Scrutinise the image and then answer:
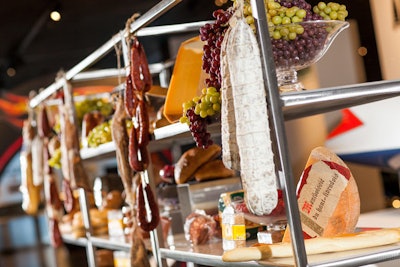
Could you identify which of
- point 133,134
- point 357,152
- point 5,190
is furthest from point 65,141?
point 5,190

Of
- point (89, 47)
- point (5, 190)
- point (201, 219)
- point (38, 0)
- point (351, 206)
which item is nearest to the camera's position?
point (351, 206)

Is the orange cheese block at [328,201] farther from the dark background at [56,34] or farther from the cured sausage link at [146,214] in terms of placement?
the dark background at [56,34]

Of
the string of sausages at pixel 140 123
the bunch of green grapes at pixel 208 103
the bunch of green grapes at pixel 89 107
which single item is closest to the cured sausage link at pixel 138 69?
the string of sausages at pixel 140 123

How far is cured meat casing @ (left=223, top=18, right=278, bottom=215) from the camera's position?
5.49 ft

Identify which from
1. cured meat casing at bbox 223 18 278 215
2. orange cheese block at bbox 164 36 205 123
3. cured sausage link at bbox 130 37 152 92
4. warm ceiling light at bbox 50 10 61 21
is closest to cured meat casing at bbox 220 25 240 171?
cured meat casing at bbox 223 18 278 215

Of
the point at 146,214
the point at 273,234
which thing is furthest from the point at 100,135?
the point at 273,234

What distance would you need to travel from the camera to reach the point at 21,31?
860 cm

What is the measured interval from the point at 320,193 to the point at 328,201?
0.03 m

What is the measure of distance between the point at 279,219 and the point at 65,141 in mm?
1877

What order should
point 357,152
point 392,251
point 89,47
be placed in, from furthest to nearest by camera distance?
point 89,47
point 357,152
point 392,251

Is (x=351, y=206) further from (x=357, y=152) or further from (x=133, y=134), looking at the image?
(x=357, y=152)

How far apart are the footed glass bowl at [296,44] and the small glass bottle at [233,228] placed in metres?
0.58

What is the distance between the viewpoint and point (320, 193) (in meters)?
2.05

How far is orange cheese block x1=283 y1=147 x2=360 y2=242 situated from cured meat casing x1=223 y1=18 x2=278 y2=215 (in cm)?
37
